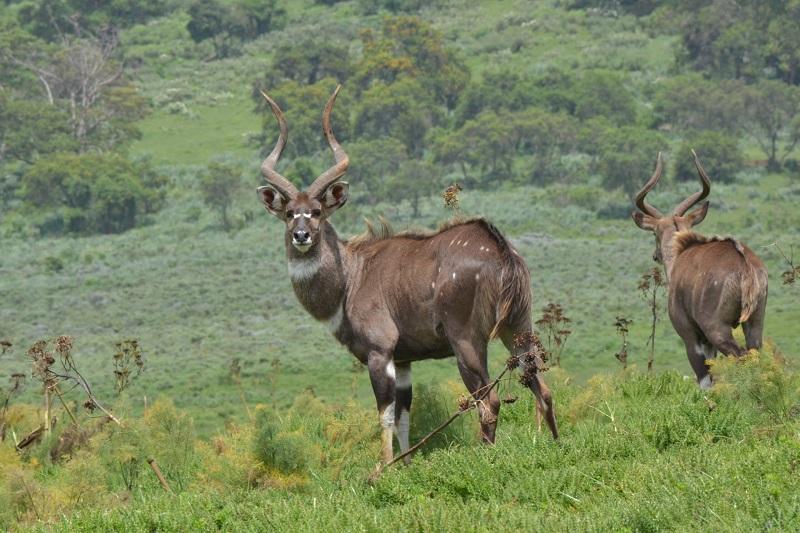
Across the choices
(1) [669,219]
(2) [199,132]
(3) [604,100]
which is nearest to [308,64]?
(2) [199,132]

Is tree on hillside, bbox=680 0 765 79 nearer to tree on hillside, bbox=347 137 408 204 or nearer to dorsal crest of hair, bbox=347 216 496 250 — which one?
tree on hillside, bbox=347 137 408 204

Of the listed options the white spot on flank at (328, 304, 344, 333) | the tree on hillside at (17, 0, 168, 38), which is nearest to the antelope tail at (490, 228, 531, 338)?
the white spot on flank at (328, 304, 344, 333)

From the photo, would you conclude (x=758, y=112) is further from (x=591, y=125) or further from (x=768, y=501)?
(x=768, y=501)

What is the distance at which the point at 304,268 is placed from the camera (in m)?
11.0

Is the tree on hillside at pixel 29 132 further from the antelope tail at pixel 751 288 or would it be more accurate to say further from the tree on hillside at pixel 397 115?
the antelope tail at pixel 751 288

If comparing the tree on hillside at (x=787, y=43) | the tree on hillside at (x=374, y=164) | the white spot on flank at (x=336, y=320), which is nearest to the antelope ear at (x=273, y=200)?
the white spot on flank at (x=336, y=320)

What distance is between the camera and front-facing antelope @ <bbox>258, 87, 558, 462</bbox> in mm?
10008

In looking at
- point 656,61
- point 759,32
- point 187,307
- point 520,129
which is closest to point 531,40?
point 656,61

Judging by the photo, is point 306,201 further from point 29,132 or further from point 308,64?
point 308,64

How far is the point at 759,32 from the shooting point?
93.0m

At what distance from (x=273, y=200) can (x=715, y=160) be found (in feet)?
220

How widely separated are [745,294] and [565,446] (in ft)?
11.0

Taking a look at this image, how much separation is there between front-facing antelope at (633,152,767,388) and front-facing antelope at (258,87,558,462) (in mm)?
2347

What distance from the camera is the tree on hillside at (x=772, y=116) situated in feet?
263
